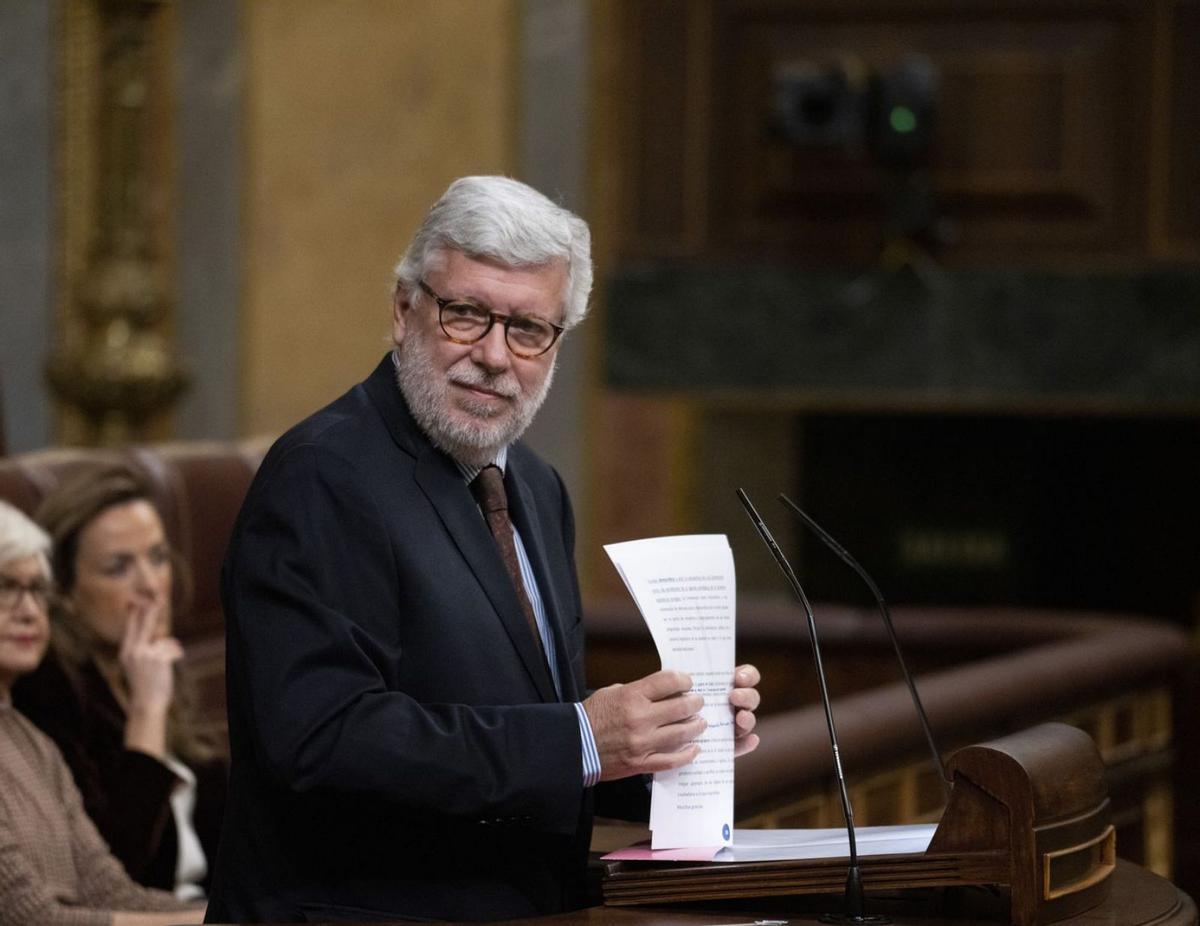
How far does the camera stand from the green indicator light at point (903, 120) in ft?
23.1

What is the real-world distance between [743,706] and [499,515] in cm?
37

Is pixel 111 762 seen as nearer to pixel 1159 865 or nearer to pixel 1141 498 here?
pixel 1159 865

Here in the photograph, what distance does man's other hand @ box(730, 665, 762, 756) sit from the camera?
1.99 meters

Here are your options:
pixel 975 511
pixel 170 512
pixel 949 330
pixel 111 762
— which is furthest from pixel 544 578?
pixel 975 511

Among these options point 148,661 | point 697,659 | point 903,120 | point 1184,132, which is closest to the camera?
point 697,659

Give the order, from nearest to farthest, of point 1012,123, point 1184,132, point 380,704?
point 380,704 < point 1184,132 < point 1012,123

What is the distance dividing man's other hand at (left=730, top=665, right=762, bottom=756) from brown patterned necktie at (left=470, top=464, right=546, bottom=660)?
0.23m

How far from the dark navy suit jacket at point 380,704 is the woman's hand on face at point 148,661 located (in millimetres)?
1493

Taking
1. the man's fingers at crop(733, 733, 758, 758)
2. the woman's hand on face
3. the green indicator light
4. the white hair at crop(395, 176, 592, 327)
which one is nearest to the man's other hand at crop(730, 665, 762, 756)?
the man's fingers at crop(733, 733, 758, 758)

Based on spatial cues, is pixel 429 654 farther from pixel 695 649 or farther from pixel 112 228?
pixel 112 228

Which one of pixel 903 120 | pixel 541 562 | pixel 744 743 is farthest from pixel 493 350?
pixel 903 120

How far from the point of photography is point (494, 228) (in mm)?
2014

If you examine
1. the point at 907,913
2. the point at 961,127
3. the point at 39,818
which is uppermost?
the point at 961,127

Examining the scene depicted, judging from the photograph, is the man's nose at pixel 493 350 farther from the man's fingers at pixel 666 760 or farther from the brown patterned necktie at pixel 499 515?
the man's fingers at pixel 666 760
